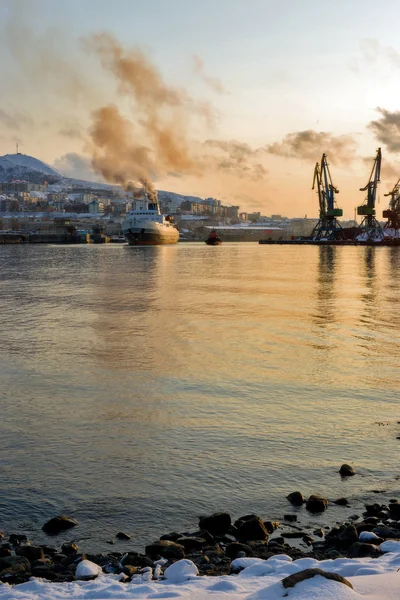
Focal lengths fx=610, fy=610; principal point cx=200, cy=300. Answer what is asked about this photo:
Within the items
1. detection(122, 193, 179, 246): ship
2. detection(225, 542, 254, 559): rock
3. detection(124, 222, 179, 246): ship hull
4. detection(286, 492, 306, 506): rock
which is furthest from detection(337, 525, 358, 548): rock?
detection(124, 222, 179, 246): ship hull

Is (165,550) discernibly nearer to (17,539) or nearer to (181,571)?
(181,571)

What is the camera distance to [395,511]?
830 cm

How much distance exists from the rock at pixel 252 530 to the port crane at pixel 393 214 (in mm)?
165552

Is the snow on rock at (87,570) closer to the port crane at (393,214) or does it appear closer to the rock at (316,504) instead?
the rock at (316,504)

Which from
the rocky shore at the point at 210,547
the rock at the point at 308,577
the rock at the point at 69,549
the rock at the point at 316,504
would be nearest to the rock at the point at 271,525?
the rocky shore at the point at 210,547

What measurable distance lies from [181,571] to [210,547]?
87cm

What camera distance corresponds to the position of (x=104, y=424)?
1220 centimetres

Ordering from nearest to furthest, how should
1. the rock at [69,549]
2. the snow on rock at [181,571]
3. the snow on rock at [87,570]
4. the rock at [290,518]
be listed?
the snow on rock at [181,571] → the snow on rock at [87,570] → the rock at [69,549] → the rock at [290,518]

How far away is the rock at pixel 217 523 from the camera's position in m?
7.82

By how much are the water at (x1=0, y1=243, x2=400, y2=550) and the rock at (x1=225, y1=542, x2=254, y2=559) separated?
0.98 meters

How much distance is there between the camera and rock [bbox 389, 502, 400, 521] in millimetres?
8242

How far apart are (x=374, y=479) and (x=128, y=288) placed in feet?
110

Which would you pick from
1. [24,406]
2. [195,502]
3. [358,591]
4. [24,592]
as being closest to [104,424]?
[24,406]

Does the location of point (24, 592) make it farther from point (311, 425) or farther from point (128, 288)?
point (128, 288)
